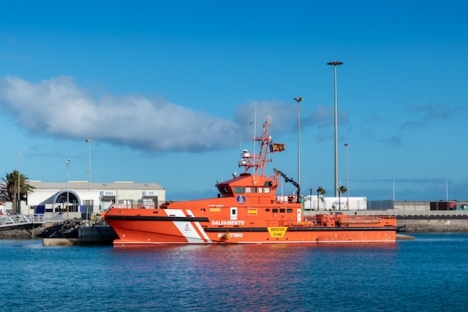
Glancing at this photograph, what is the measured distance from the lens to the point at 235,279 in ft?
101

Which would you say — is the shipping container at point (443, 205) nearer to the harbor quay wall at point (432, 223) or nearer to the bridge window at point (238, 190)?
the harbor quay wall at point (432, 223)

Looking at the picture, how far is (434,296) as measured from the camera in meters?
27.6

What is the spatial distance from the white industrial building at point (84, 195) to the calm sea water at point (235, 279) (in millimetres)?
33158

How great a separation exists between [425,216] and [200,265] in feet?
149

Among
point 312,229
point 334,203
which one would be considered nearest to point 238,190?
point 312,229

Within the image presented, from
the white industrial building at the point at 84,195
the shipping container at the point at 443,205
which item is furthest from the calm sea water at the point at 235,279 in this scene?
the shipping container at the point at 443,205

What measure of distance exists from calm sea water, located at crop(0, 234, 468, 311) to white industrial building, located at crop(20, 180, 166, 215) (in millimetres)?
33158

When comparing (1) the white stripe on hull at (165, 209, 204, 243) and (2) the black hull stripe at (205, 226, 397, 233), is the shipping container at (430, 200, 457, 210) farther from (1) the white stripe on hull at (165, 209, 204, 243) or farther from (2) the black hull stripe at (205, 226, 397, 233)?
(1) the white stripe on hull at (165, 209, 204, 243)

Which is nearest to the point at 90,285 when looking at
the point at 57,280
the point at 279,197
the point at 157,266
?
the point at 57,280

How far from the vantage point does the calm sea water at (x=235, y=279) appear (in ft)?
83.8

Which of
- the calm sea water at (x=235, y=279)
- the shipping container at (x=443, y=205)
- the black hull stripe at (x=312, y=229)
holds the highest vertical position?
the shipping container at (x=443, y=205)

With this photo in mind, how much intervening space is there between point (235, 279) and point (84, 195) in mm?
53759

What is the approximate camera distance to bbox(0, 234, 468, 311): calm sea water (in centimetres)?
2555

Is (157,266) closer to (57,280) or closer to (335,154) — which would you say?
(57,280)
